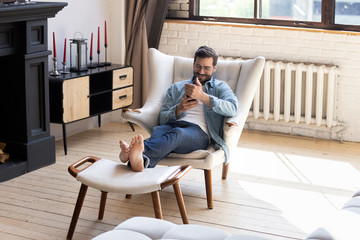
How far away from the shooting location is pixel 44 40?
13.9ft

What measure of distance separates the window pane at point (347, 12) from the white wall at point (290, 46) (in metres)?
0.22

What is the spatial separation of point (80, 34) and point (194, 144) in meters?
2.06

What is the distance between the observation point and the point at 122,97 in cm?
535

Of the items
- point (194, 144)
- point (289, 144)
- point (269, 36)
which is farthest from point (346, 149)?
point (194, 144)

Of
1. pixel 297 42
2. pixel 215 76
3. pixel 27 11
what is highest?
pixel 27 11

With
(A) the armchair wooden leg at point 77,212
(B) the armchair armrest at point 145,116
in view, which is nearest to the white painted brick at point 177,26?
(B) the armchair armrest at point 145,116

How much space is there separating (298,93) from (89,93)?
1.85m

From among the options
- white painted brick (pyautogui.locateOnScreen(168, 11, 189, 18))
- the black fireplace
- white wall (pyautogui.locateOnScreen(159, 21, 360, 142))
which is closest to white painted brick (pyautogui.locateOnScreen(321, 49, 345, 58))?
white wall (pyautogui.locateOnScreen(159, 21, 360, 142))

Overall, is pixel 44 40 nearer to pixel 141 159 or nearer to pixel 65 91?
pixel 65 91

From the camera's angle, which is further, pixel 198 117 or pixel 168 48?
pixel 168 48

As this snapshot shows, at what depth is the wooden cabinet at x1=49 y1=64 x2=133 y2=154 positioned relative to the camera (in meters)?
4.61

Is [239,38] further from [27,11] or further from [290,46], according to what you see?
[27,11]

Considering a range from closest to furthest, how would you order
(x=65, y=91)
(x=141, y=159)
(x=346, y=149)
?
(x=141, y=159)
(x=65, y=91)
(x=346, y=149)

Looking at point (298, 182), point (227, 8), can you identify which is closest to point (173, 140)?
point (298, 182)
